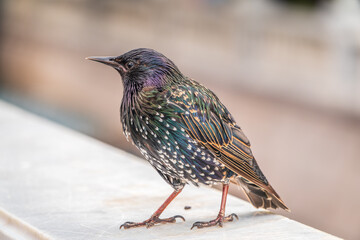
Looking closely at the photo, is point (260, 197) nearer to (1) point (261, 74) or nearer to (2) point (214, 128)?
(2) point (214, 128)

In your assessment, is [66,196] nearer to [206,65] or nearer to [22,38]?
[206,65]

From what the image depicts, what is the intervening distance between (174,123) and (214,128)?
173mm

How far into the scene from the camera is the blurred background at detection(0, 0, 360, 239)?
8531 millimetres

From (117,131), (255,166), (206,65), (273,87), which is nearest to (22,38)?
(117,131)

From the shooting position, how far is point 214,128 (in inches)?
108

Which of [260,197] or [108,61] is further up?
[108,61]

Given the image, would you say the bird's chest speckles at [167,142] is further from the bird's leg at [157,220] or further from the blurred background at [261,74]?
the blurred background at [261,74]

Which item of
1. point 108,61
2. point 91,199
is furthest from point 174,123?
point 91,199

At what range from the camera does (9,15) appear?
1669 cm

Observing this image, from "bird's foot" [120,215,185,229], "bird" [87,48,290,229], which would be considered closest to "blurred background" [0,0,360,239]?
"bird's foot" [120,215,185,229]

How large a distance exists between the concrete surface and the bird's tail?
72 mm

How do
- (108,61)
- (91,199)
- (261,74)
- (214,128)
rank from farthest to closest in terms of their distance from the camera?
(261,74) → (91,199) → (214,128) → (108,61)

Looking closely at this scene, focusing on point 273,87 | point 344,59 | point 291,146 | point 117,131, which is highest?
point 344,59

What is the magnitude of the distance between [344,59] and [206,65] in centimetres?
242
